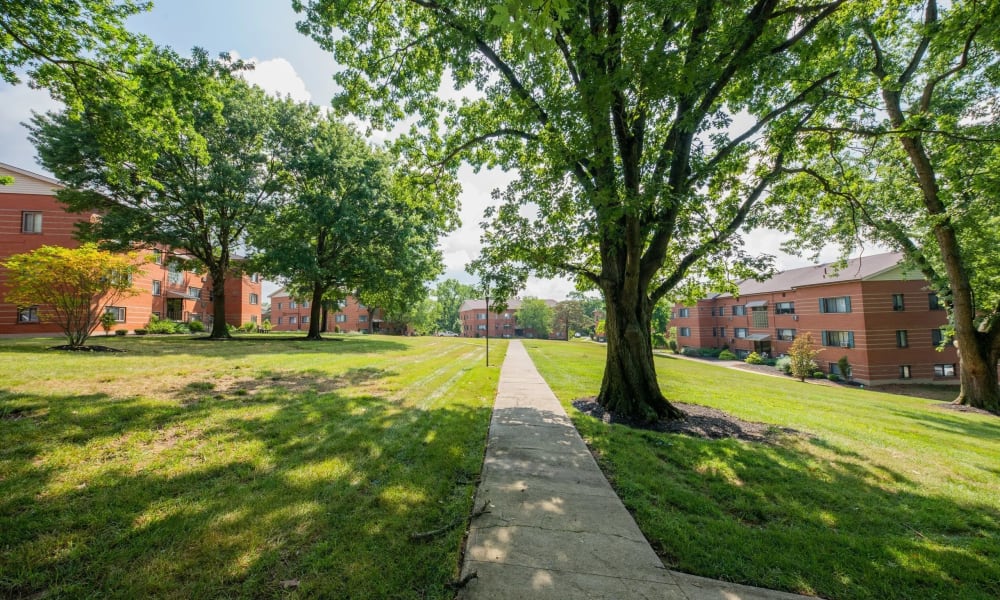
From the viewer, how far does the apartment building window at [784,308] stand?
107 feet

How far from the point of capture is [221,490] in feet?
11.2

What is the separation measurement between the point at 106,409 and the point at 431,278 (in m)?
20.4

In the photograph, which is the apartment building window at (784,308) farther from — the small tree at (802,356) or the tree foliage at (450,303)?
the tree foliage at (450,303)

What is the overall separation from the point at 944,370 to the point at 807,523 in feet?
127

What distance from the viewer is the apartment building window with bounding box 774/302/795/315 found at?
3275 centimetres

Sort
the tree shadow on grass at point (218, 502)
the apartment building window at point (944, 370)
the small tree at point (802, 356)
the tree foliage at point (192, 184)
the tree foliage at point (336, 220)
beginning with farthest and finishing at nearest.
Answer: the apartment building window at point (944, 370)
the small tree at point (802, 356)
the tree foliage at point (336, 220)
the tree foliage at point (192, 184)
the tree shadow on grass at point (218, 502)

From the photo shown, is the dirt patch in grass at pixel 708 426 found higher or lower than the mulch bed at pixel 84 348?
lower

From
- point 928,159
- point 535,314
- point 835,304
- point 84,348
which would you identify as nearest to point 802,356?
point 835,304

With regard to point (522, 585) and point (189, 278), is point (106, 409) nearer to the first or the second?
point (522, 585)

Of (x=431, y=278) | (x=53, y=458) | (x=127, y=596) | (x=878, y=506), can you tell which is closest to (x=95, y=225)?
(x=431, y=278)

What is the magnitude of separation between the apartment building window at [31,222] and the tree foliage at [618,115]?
2722cm

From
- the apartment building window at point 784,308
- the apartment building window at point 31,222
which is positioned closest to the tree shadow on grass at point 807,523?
the apartment building window at point 31,222

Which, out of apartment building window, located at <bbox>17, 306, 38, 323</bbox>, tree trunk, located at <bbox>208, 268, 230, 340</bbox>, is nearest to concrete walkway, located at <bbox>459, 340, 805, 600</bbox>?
tree trunk, located at <bbox>208, 268, 230, 340</bbox>

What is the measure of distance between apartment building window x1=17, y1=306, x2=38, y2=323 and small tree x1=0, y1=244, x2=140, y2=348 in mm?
14596
